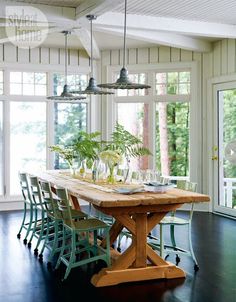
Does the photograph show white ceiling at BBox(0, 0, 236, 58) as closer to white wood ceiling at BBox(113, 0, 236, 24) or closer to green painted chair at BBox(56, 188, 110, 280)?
white wood ceiling at BBox(113, 0, 236, 24)

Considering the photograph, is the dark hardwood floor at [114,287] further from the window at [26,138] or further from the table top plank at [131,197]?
the window at [26,138]

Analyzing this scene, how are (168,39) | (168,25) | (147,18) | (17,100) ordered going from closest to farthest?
(147,18)
(168,25)
(168,39)
(17,100)

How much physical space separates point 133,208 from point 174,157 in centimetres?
453

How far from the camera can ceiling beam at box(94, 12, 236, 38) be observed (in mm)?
6168

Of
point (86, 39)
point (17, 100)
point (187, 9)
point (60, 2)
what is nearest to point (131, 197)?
point (60, 2)

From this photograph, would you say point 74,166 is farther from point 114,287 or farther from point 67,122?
point 67,122

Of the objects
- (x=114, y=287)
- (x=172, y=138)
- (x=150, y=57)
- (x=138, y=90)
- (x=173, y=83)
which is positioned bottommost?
(x=114, y=287)

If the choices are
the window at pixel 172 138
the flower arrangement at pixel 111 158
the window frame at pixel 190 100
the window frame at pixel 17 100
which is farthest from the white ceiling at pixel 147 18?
the flower arrangement at pixel 111 158

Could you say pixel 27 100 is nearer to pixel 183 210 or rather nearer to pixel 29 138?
pixel 29 138

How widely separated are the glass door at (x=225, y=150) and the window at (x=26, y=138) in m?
3.31

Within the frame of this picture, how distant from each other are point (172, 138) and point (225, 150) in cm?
115

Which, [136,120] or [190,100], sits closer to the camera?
[190,100]

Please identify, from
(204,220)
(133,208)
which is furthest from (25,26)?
(204,220)

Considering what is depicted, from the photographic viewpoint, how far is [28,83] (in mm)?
8453
